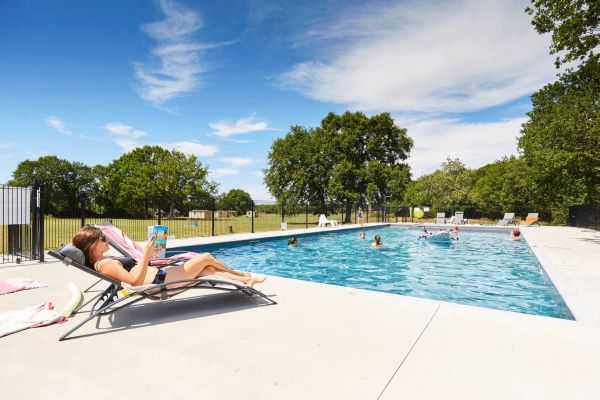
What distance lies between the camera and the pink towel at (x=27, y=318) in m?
3.23

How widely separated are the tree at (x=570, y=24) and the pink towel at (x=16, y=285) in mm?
18345

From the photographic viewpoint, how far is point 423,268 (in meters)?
9.73

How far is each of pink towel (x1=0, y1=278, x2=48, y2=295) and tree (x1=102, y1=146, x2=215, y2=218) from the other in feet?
136

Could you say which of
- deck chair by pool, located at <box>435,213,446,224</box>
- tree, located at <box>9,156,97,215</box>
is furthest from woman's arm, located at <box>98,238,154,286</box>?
tree, located at <box>9,156,97,215</box>

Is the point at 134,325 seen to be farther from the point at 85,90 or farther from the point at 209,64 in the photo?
the point at 85,90

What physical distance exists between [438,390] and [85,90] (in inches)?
811

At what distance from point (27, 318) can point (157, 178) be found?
4828 cm

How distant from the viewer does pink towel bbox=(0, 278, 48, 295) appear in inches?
187

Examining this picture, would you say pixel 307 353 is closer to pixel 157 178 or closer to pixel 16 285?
pixel 16 285

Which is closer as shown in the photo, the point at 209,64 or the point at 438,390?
the point at 438,390

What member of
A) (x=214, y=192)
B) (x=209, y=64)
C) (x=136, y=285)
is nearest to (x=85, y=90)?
(x=209, y=64)

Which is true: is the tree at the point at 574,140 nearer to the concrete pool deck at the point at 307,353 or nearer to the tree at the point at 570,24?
the tree at the point at 570,24

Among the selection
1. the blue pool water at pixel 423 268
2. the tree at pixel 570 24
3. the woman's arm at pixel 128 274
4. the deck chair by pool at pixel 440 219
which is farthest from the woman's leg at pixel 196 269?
the deck chair by pool at pixel 440 219

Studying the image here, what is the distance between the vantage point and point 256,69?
1748 centimetres
